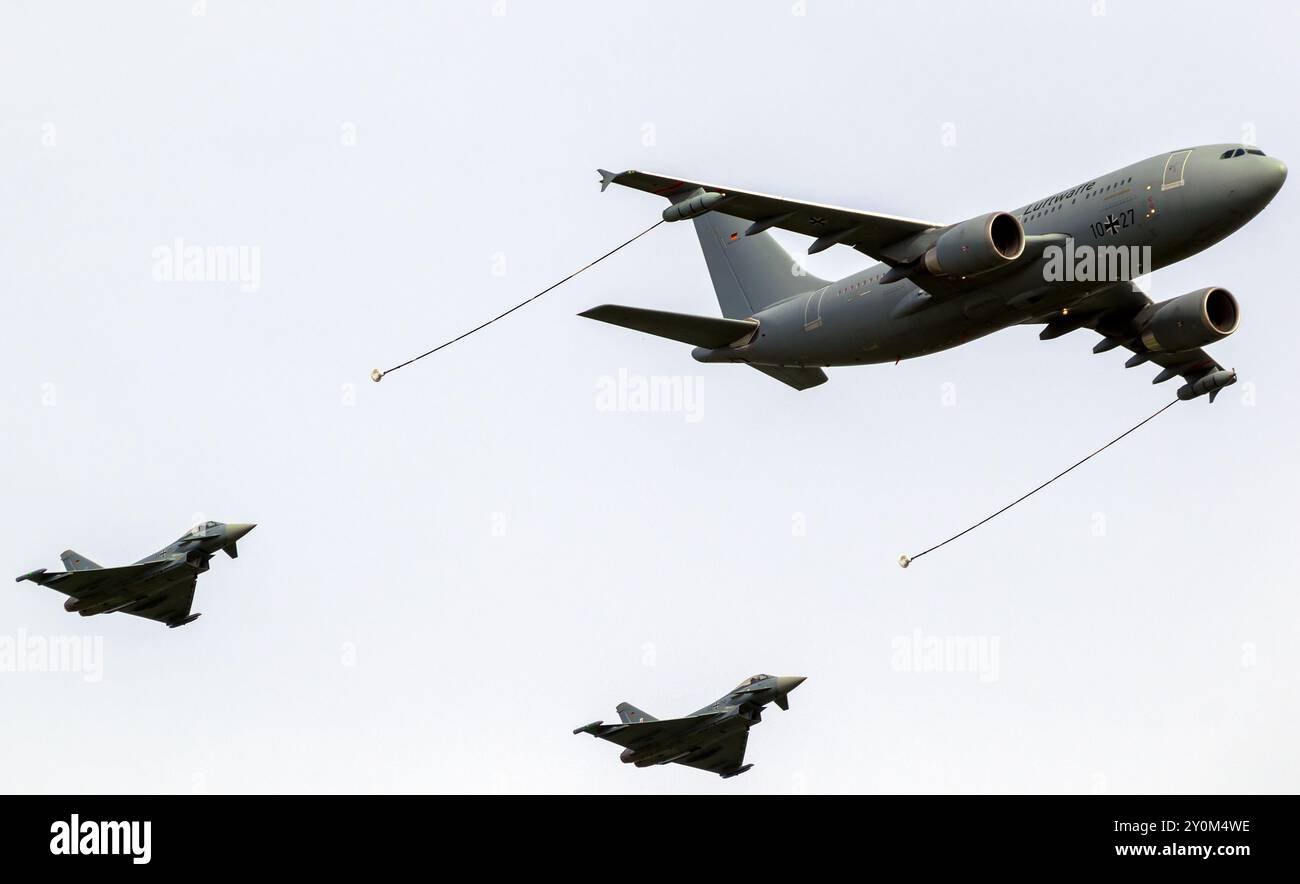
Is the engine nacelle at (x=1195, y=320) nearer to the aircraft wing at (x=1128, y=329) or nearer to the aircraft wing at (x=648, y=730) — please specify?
the aircraft wing at (x=1128, y=329)

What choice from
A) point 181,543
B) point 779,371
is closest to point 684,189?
point 779,371

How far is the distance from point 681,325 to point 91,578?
18689 mm

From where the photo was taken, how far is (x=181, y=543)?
52562 mm

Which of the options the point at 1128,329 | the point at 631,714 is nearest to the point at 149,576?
the point at 631,714

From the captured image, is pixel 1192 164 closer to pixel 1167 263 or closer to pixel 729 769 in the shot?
pixel 1167 263

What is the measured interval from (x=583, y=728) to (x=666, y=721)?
3.04m

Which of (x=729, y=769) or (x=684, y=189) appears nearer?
(x=684, y=189)

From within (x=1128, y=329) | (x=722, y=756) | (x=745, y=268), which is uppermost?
(x=745, y=268)

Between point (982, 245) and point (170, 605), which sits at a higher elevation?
point (982, 245)

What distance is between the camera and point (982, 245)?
4172 centimetres

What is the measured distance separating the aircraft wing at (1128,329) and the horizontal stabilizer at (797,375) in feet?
20.5

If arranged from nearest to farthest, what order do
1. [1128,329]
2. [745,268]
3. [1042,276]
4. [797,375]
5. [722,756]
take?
[1042,276]
[1128,329]
[797,375]
[745,268]
[722,756]

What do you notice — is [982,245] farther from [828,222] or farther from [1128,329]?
[1128,329]

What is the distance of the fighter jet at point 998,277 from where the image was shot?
4075cm
